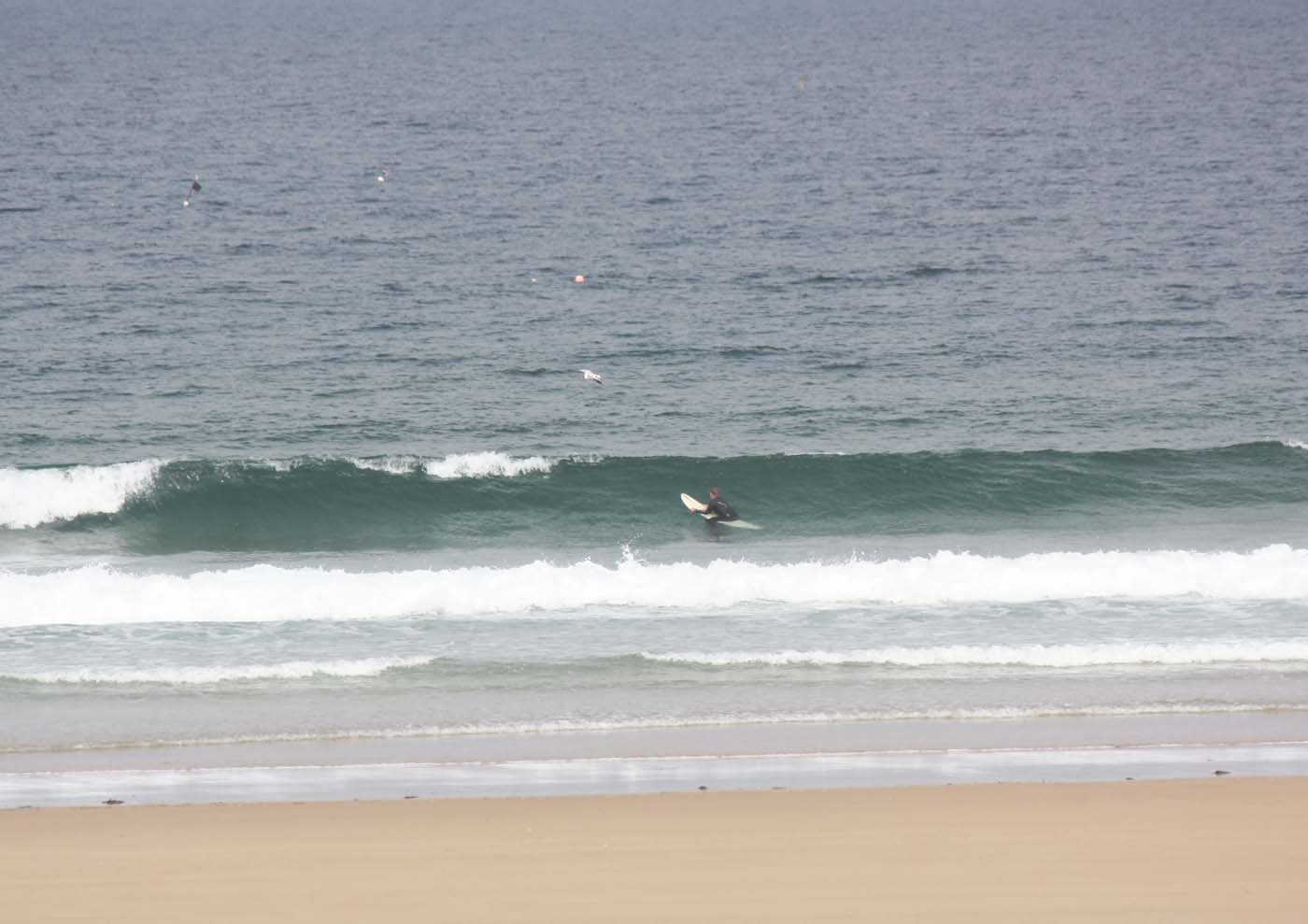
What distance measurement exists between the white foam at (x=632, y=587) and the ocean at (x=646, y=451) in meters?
0.10

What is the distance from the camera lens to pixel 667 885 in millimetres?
11281

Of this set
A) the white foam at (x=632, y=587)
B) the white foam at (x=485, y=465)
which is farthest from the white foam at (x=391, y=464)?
the white foam at (x=632, y=587)

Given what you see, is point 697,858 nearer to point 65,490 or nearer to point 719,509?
point 719,509

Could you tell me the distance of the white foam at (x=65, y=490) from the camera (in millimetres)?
25469

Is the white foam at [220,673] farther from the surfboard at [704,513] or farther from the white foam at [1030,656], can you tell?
the surfboard at [704,513]

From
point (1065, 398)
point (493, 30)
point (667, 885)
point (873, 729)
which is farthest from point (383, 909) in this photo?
point (493, 30)

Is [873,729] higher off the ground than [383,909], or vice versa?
[873,729]

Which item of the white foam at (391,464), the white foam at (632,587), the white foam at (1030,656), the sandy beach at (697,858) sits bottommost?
the sandy beach at (697,858)

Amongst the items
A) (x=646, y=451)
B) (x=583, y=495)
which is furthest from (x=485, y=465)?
(x=646, y=451)

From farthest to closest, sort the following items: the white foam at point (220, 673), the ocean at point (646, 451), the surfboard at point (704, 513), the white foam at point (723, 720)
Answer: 1. the surfboard at point (704, 513)
2. the white foam at point (220, 673)
3. the ocean at point (646, 451)
4. the white foam at point (723, 720)

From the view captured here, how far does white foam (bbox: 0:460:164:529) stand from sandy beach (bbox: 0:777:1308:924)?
1398 cm

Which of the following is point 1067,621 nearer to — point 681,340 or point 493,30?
point 681,340

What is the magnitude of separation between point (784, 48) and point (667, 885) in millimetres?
98460

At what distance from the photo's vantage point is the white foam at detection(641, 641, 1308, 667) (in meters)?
17.2
